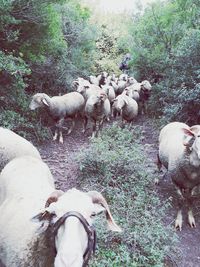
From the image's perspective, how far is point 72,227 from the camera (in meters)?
3.06

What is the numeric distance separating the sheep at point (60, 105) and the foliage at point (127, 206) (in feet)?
8.16

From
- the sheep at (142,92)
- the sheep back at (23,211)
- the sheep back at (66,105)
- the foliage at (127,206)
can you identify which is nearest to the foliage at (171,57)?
the sheep at (142,92)

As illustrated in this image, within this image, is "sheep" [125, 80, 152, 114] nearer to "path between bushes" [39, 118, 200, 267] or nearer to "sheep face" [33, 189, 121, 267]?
"path between bushes" [39, 118, 200, 267]

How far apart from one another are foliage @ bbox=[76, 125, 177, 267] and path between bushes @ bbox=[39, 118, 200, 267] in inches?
12.3

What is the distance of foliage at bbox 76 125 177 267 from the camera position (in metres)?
5.68

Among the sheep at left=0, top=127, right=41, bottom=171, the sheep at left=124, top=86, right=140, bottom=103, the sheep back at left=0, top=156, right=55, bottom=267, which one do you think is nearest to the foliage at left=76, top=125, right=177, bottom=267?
the sheep back at left=0, top=156, right=55, bottom=267

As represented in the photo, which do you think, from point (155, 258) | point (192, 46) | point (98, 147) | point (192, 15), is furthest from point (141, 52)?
point (155, 258)

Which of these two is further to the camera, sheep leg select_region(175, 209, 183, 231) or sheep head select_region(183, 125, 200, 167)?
sheep leg select_region(175, 209, 183, 231)

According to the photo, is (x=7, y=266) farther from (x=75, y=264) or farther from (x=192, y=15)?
(x=192, y=15)

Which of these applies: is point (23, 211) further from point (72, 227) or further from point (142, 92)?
point (142, 92)

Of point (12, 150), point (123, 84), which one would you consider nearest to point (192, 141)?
point (12, 150)

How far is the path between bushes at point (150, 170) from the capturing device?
21.2ft

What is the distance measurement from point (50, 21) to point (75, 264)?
33.2 feet

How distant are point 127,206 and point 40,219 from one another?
12.2 ft
